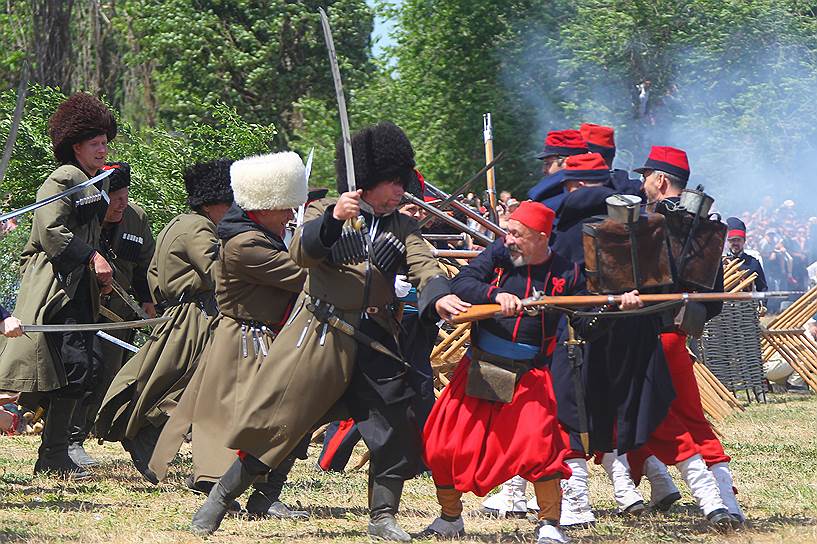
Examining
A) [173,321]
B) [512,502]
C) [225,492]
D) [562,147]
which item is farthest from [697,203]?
[173,321]

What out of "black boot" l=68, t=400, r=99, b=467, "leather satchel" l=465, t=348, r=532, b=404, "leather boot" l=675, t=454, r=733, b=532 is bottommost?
"black boot" l=68, t=400, r=99, b=467

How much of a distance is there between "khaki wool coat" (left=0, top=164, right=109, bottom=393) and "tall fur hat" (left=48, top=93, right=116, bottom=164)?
0.17m

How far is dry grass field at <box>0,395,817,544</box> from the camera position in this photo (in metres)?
6.39

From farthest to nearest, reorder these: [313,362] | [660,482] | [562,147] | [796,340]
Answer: [796,340] → [562,147] → [660,482] → [313,362]

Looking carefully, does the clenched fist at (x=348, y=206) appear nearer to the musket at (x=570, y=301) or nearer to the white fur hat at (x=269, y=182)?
the musket at (x=570, y=301)

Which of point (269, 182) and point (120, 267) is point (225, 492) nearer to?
point (269, 182)

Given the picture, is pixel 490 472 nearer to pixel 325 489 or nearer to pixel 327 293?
pixel 327 293

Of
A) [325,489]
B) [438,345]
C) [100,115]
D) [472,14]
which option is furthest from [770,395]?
[472,14]

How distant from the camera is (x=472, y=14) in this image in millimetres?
27359

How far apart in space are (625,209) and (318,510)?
2336mm

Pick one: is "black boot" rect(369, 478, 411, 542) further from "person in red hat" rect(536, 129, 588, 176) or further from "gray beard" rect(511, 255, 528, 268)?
"person in red hat" rect(536, 129, 588, 176)

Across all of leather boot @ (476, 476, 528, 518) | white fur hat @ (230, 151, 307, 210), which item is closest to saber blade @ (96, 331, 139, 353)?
white fur hat @ (230, 151, 307, 210)

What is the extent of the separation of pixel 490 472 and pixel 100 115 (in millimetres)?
3578

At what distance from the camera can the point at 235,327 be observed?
22.2 feet
